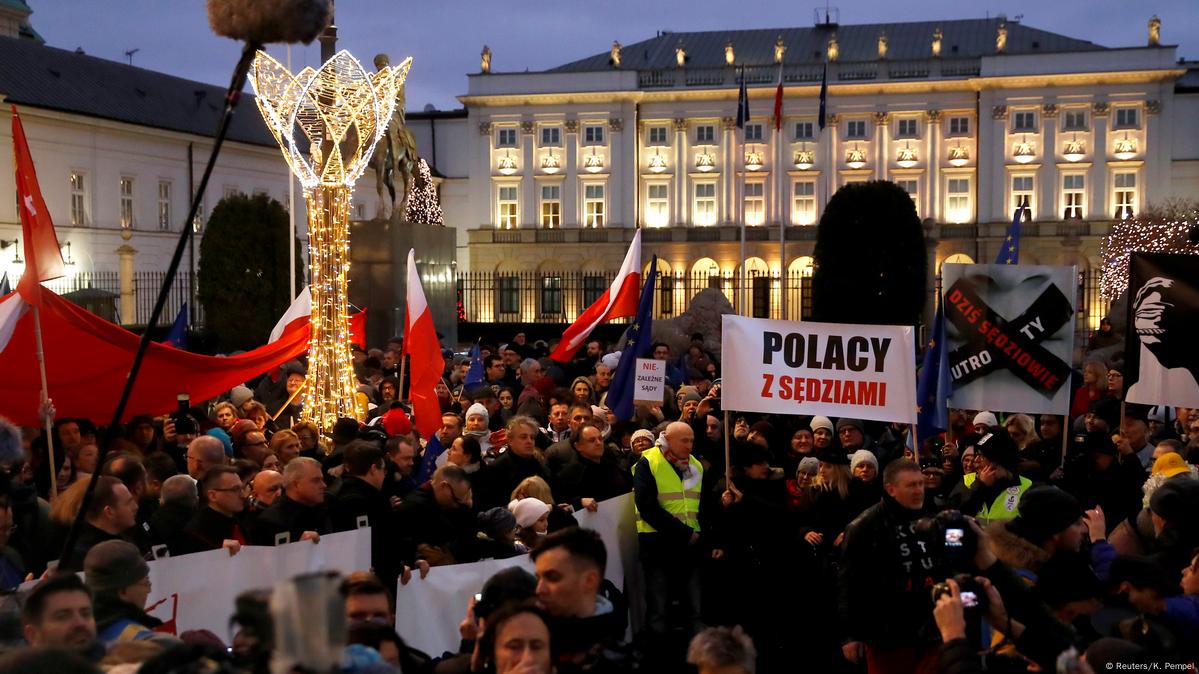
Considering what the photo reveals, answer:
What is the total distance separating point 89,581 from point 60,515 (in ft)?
5.56

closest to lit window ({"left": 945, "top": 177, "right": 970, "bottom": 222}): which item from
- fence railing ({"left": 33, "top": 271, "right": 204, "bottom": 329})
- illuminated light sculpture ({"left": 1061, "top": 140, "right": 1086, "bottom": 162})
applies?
illuminated light sculpture ({"left": 1061, "top": 140, "right": 1086, "bottom": 162})

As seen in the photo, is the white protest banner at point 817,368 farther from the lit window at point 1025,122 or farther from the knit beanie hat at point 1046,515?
the lit window at point 1025,122

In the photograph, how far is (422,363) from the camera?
11859 mm

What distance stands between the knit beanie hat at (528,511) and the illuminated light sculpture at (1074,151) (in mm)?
56121

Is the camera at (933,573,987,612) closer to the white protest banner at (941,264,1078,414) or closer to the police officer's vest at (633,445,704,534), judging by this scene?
the police officer's vest at (633,445,704,534)

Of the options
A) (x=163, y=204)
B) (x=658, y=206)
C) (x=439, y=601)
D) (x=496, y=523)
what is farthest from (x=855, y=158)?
(x=439, y=601)

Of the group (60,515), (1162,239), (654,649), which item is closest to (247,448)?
(60,515)

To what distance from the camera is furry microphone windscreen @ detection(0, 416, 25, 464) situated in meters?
6.78

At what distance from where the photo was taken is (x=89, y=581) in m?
4.53

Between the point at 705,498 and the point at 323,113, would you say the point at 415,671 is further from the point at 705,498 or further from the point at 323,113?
the point at 323,113

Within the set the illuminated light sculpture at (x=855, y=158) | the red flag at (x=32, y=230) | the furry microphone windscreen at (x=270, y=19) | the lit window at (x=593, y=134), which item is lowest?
the red flag at (x=32, y=230)

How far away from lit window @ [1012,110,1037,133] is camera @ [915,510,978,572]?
57.3m

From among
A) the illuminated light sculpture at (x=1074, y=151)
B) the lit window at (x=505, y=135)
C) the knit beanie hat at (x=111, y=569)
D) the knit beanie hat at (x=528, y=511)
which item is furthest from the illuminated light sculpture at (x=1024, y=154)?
the knit beanie hat at (x=111, y=569)

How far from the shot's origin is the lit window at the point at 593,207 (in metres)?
62.8
